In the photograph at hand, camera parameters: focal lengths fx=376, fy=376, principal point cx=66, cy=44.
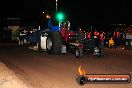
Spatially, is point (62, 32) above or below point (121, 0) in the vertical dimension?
below

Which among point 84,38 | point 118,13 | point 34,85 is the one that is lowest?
point 34,85

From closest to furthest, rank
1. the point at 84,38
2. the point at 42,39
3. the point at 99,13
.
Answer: the point at 84,38 < the point at 42,39 < the point at 99,13

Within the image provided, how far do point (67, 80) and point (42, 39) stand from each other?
11584mm

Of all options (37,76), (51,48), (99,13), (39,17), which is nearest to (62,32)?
(51,48)

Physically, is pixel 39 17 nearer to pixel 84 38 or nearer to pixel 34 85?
pixel 84 38

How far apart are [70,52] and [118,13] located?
32.4 m

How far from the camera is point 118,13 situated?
2105 inches

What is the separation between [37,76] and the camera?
13719 mm

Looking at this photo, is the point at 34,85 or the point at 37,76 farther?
the point at 37,76

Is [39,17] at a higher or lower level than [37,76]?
higher

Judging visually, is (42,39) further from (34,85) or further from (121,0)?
(121,0)

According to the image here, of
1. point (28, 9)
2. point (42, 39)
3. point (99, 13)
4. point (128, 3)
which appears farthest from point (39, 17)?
point (42, 39)

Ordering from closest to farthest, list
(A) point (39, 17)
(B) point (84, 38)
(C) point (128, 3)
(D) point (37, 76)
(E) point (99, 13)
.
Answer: (D) point (37, 76)
(B) point (84, 38)
(C) point (128, 3)
(E) point (99, 13)
(A) point (39, 17)

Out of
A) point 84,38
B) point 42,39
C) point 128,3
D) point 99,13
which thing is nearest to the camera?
point 84,38
